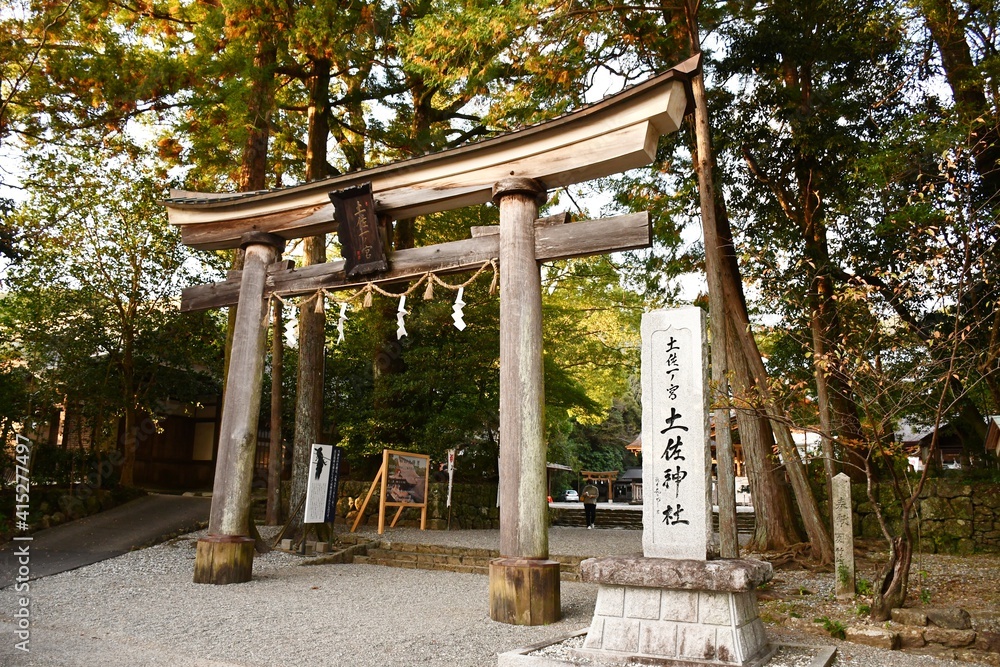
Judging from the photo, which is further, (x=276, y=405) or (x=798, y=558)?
(x=276, y=405)

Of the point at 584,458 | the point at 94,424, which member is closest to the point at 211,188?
the point at 94,424

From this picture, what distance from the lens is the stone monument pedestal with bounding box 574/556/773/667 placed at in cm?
422

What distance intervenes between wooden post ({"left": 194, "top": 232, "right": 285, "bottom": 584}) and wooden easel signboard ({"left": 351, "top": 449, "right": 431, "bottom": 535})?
3889mm

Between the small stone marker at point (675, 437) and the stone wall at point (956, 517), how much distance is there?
762 centimetres

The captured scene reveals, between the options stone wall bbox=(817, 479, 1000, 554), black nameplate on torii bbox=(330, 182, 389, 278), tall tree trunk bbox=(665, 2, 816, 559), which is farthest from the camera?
stone wall bbox=(817, 479, 1000, 554)

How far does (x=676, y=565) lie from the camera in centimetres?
439

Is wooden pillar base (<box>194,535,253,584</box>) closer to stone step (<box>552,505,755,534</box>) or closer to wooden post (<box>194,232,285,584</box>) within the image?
Result: wooden post (<box>194,232,285,584</box>)

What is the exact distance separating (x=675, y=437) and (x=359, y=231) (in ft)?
14.9

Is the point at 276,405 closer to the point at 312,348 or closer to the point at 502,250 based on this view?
the point at 312,348

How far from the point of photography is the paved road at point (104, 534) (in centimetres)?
900

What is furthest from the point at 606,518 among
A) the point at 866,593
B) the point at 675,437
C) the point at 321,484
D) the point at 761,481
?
the point at 675,437

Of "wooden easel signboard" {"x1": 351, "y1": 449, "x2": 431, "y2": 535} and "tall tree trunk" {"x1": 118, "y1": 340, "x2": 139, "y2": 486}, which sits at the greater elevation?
"tall tree trunk" {"x1": 118, "y1": 340, "x2": 139, "y2": 486}

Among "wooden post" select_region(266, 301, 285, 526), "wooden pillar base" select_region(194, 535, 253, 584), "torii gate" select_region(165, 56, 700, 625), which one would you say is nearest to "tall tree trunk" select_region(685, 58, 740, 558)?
"torii gate" select_region(165, 56, 700, 625)

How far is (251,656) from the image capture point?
15.3 ft
